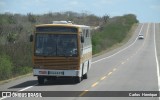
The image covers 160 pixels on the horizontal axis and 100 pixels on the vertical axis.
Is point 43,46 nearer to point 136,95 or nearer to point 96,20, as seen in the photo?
point 136,95

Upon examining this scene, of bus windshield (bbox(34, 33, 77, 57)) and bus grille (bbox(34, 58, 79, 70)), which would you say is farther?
bus windshield (bbox(34, 33, 77, 57))

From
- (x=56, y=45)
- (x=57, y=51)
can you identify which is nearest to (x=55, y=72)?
(x=57, y=51)

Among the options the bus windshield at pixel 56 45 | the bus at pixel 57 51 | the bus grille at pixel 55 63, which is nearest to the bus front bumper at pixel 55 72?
the bus at pixel 57 51

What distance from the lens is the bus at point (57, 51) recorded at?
2222cm

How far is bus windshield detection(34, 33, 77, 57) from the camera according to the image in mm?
22375

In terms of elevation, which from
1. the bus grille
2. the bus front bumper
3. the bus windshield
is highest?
the bus windshield

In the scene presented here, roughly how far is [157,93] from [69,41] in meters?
5.60

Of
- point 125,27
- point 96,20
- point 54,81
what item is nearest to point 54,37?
point 54,81

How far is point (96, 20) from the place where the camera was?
7264 inches

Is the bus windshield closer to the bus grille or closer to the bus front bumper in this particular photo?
the bus grille

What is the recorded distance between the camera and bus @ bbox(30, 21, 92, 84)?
22.2 m

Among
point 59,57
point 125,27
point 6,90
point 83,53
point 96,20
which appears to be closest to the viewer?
point 6,90

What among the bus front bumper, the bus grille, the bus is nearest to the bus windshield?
the bus

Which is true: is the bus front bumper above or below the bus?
below
